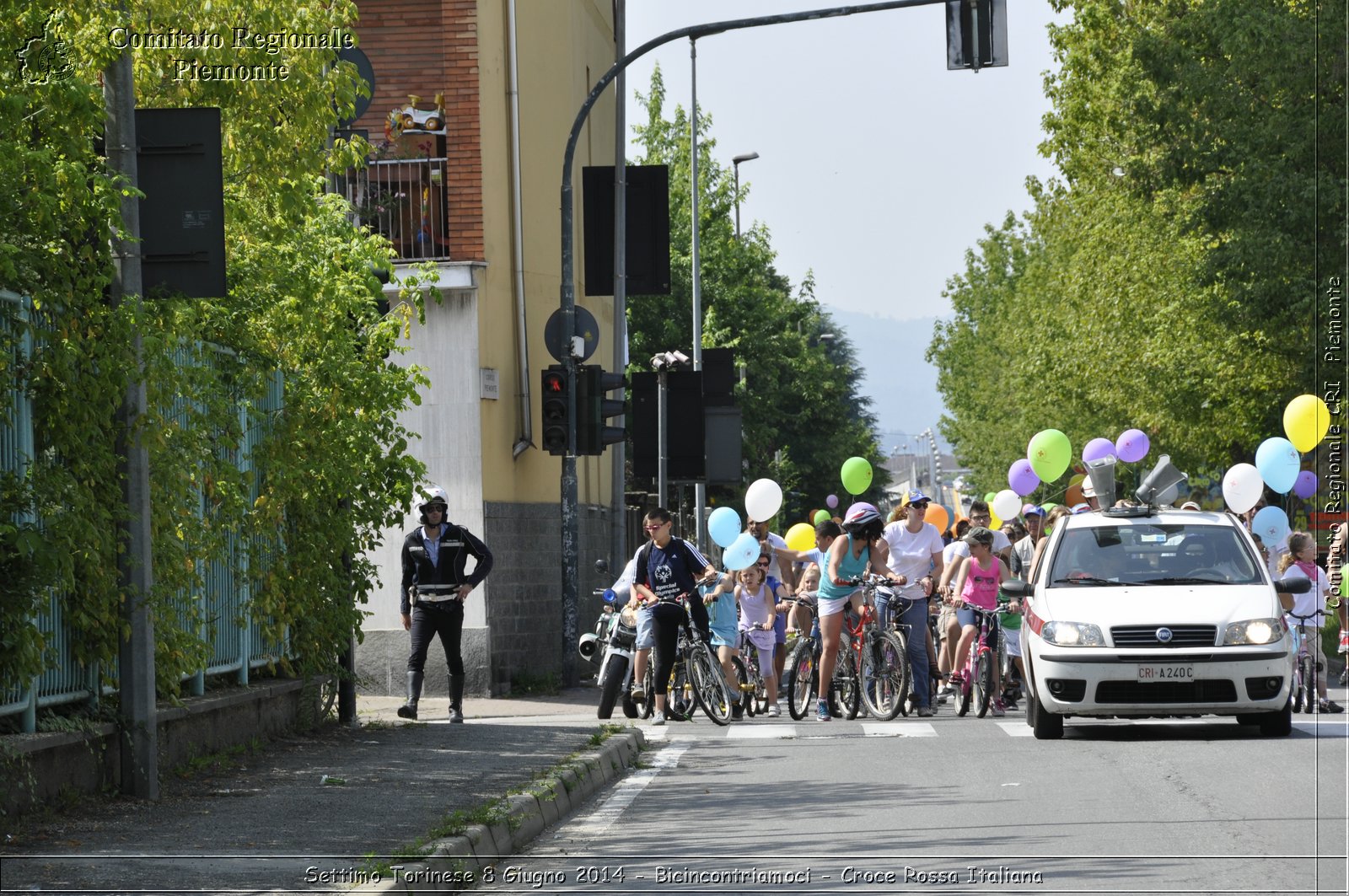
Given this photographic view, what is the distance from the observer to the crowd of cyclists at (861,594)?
58.3ft

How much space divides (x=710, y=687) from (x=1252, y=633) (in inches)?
204

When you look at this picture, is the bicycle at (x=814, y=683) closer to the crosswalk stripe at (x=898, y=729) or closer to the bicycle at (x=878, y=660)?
the bicycle at (x=878, y=660)

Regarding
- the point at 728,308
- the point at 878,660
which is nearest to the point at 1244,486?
the point at 878,660

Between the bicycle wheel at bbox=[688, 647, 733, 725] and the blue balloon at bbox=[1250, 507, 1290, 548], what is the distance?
8079 mm

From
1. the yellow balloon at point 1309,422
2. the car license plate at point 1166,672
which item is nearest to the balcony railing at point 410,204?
the yellow balloon at point 1309,422

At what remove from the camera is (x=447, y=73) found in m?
22.8

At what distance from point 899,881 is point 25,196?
4.98m

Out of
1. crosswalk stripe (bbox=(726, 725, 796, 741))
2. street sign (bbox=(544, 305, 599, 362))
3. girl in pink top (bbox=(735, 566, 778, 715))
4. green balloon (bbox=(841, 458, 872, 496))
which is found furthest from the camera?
green balloon (bbox=(841, 458, 872, 496))

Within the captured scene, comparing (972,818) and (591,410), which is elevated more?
(591,410)

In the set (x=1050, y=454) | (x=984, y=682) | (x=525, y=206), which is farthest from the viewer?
(x=1050, y=454)

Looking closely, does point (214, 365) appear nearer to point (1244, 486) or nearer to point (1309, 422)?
point (1309, 422)

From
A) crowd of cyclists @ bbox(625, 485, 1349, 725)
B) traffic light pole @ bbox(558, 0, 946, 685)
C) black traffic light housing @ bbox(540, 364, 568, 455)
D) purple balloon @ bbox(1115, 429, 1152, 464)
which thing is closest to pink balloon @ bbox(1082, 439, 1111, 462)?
purple balloon @ bbox(1115, 429, 1152, 464)

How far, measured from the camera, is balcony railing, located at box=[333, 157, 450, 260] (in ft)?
76.3

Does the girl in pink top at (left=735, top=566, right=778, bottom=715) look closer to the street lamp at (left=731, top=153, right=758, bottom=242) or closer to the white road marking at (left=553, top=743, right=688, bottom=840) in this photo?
the white road marking at (left=553, top=743, right=688, bottom=840)
